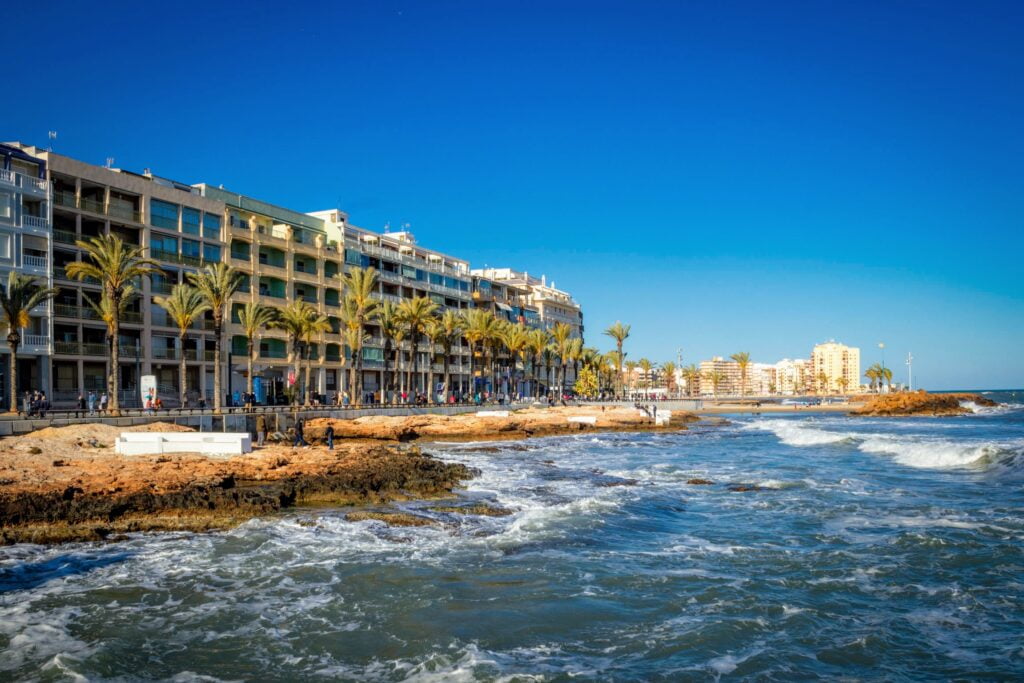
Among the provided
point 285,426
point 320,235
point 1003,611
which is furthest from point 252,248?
point 1003,611

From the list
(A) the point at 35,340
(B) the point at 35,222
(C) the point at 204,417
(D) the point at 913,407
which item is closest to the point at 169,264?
(B) the point at 35,222

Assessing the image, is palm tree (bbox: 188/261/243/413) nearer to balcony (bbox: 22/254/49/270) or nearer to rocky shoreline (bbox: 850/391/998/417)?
balcony (bbox: 22/254/49/270)

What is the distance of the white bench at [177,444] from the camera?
2980cm

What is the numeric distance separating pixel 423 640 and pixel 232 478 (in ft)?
49.3

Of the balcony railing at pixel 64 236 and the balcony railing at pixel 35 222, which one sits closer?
the balcony railing at pixel 35 222

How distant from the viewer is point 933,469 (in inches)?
1326

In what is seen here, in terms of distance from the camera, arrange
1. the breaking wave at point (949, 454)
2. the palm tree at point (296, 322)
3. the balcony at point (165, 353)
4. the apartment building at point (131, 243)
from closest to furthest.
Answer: the breaking wave at point (949, 454), the apartment building at point (131, 243), the balcony at point (165, 353), the palm tree at point (296, 322)

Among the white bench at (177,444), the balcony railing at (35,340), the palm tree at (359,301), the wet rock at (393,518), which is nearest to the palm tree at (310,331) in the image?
the palm tree at (359,301)

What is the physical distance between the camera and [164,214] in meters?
61.6

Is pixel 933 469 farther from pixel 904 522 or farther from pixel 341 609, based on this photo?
pixel 341 609

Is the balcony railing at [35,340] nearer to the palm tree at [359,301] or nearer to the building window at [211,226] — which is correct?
the building window at [211,226]

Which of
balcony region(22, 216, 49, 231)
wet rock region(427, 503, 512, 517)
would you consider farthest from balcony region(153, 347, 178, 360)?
wet rock region(427, 503, 512, 517)

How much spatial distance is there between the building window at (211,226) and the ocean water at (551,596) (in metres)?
50.5

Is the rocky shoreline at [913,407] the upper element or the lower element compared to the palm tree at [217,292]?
lower
